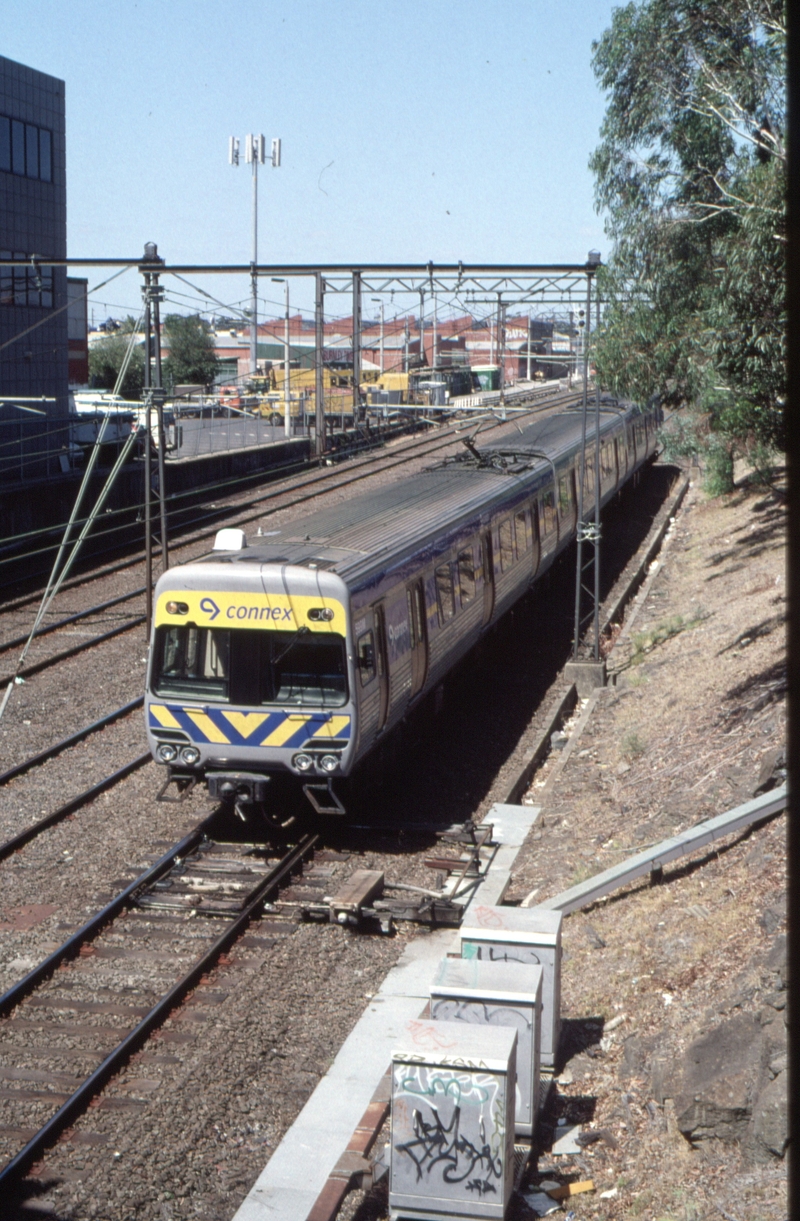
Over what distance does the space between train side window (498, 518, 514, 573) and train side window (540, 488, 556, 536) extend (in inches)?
97.2

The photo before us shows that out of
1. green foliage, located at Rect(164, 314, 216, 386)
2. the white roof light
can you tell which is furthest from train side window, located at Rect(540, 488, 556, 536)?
green foliage, located at Rect(164, 314, 216, 386)

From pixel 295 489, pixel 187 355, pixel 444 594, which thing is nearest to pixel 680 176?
pixel 444 594

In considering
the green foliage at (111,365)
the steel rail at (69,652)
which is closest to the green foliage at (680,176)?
the steel rail at (69,652)

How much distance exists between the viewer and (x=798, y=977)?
301 centimetres

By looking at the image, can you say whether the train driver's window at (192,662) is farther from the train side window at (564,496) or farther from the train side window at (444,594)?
the train side window at (564,496)

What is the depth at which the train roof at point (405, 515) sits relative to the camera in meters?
11.6

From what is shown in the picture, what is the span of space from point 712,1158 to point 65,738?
1041 centimetres

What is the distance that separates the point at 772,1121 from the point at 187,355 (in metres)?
66.4

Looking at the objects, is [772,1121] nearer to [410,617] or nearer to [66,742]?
[410,617]

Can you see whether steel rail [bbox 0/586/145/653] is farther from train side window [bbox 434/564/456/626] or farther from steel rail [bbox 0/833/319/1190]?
steel rail [bbox 0/833/319/1190]

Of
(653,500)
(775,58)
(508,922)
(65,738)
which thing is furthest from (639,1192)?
(653,500)

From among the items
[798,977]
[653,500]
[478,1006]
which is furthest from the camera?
[653,500]

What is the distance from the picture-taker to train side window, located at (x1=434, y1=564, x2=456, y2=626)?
14078 millimetres

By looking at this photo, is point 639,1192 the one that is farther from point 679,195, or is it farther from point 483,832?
point 679,195
